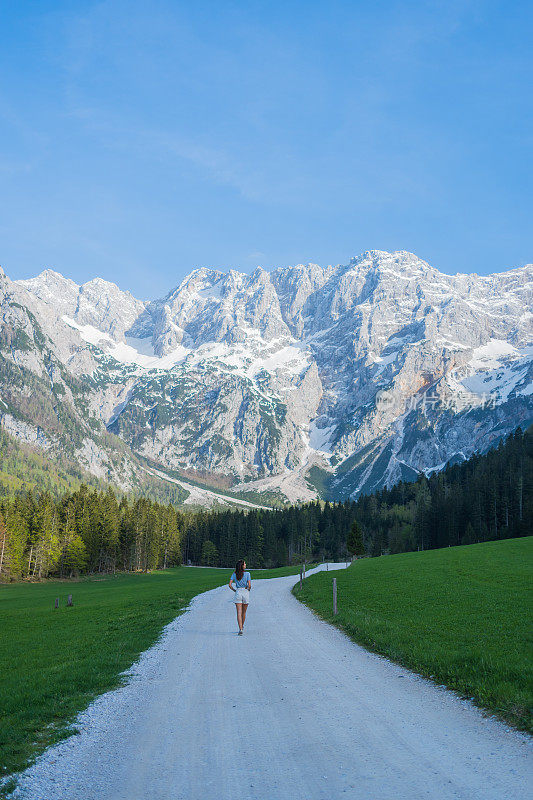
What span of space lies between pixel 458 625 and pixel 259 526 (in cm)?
13830

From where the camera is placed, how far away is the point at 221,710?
10.9 metres

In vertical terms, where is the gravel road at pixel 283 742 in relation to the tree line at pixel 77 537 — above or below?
above

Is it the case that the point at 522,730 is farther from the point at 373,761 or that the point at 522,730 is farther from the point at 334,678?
the point at 334,678

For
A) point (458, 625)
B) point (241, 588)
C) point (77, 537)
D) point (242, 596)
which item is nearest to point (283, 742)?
point (458, 625)

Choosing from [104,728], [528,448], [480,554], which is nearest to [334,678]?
[104,728]

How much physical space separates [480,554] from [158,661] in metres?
49.0

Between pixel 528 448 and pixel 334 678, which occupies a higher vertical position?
pixel 528 448

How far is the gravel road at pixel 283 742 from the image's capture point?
7270 millimetres

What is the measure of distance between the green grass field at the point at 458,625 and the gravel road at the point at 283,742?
31.8 inches

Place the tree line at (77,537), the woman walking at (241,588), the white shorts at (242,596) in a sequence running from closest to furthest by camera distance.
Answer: the woman walking at (241,588)
the white shorts at (242,596)
the tree line at (77,537)

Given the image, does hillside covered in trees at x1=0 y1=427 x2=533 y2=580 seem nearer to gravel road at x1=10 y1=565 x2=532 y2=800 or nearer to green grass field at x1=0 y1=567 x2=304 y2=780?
green grass field at x1=0 y1=567 x2=304 y2=780

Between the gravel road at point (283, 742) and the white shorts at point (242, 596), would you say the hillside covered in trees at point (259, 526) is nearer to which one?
the white shorts at point (242, 596)

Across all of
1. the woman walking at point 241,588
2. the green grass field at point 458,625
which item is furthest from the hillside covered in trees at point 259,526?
the woman walking at point 241,588

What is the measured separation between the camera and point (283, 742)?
8.98 metres
